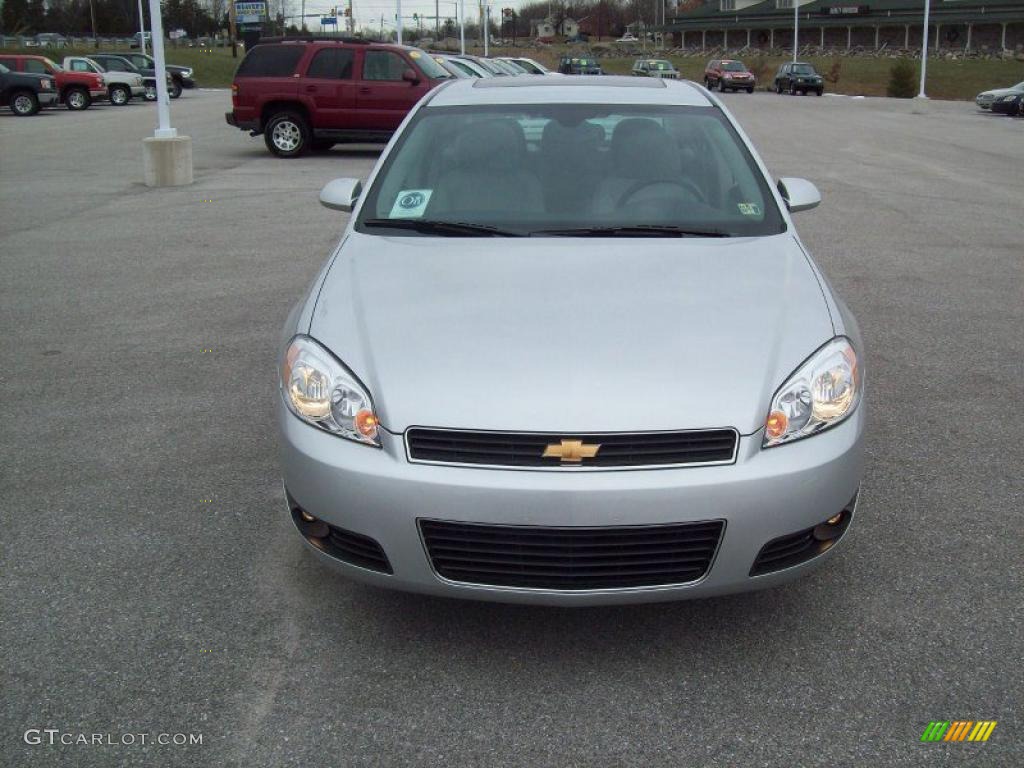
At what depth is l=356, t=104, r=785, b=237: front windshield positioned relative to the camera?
4.39 metres

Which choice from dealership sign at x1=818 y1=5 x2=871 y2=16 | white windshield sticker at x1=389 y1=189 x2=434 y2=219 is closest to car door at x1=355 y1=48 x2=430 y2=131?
white windshield sticker at x1=389 y1=189 x2=434 y2=219

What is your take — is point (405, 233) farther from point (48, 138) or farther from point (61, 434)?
point (48, 138)

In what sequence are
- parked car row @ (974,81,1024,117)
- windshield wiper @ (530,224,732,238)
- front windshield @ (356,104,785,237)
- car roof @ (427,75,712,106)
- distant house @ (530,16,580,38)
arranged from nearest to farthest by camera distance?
windshield wiper @ (530,224,732,238) → front windshield @ (356,104,785,237) → car roof @ (427,75,712,106) → parked car row @ (974,81,1024,117) → distant house @ (530,16,580,38)

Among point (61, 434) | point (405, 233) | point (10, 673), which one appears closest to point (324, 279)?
point (405, 233)

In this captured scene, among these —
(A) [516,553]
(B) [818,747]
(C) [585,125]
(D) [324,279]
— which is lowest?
(B) [818,747]

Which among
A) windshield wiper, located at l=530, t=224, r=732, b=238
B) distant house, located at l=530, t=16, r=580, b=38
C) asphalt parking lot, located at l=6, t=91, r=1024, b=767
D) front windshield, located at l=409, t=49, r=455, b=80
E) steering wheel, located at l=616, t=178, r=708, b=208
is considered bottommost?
asphalt parking lot, located at l=6, t=91, r=1024, b=767

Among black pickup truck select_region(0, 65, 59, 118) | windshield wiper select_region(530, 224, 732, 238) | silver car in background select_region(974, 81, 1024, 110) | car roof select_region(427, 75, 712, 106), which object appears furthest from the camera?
silver car in background select_region(974, 81, 1024, 110)

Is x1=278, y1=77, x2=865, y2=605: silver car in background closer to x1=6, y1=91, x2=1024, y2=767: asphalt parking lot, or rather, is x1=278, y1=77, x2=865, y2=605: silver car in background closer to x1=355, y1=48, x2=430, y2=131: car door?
x1=6, y1=91, x2=1024, y2=767: asphalt parking lot

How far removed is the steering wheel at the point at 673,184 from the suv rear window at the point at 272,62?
53.3ft

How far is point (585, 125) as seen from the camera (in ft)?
15.8

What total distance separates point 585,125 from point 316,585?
7.63 feet

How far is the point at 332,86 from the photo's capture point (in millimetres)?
19531

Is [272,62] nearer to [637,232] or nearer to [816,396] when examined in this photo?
[637,232]

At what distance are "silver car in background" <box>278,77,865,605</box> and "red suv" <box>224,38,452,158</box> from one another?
16202 millimetres
